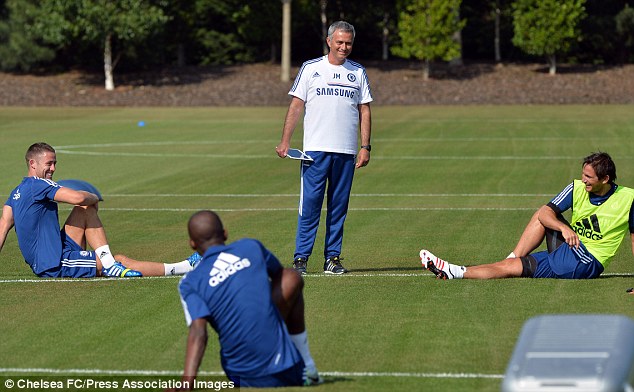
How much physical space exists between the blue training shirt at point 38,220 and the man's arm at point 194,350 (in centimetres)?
478

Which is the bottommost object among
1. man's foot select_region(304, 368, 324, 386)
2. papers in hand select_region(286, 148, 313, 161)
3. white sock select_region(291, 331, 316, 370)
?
man's foot select_region(304, 368, 324, 386)

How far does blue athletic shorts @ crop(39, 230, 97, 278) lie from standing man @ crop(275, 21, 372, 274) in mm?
1965

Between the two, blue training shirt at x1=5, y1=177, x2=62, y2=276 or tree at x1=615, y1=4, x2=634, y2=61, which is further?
tree at x1=615, y1=4, x2=634, y2=61

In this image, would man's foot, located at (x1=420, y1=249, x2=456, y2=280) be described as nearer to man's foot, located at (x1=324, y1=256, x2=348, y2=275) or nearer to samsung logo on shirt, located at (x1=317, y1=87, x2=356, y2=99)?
man's foot, located at (x1=324, y1=256, x2=348, y2=275)

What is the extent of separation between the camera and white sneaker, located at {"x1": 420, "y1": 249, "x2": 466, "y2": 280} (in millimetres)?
11211

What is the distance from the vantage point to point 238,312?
275 inches

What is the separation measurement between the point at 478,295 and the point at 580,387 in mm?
5248

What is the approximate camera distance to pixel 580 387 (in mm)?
5344

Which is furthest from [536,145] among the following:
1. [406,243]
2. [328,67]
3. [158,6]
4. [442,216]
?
[158,6]

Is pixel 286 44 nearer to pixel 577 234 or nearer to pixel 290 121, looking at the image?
pixel 290 121

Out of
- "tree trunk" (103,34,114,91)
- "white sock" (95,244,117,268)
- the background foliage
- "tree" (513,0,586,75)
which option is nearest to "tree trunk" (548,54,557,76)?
"tree" (513,0,586,75)

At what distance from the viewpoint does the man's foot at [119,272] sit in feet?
38.5

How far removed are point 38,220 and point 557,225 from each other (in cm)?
478

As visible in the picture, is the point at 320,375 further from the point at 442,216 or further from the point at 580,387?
the point at 442,216
